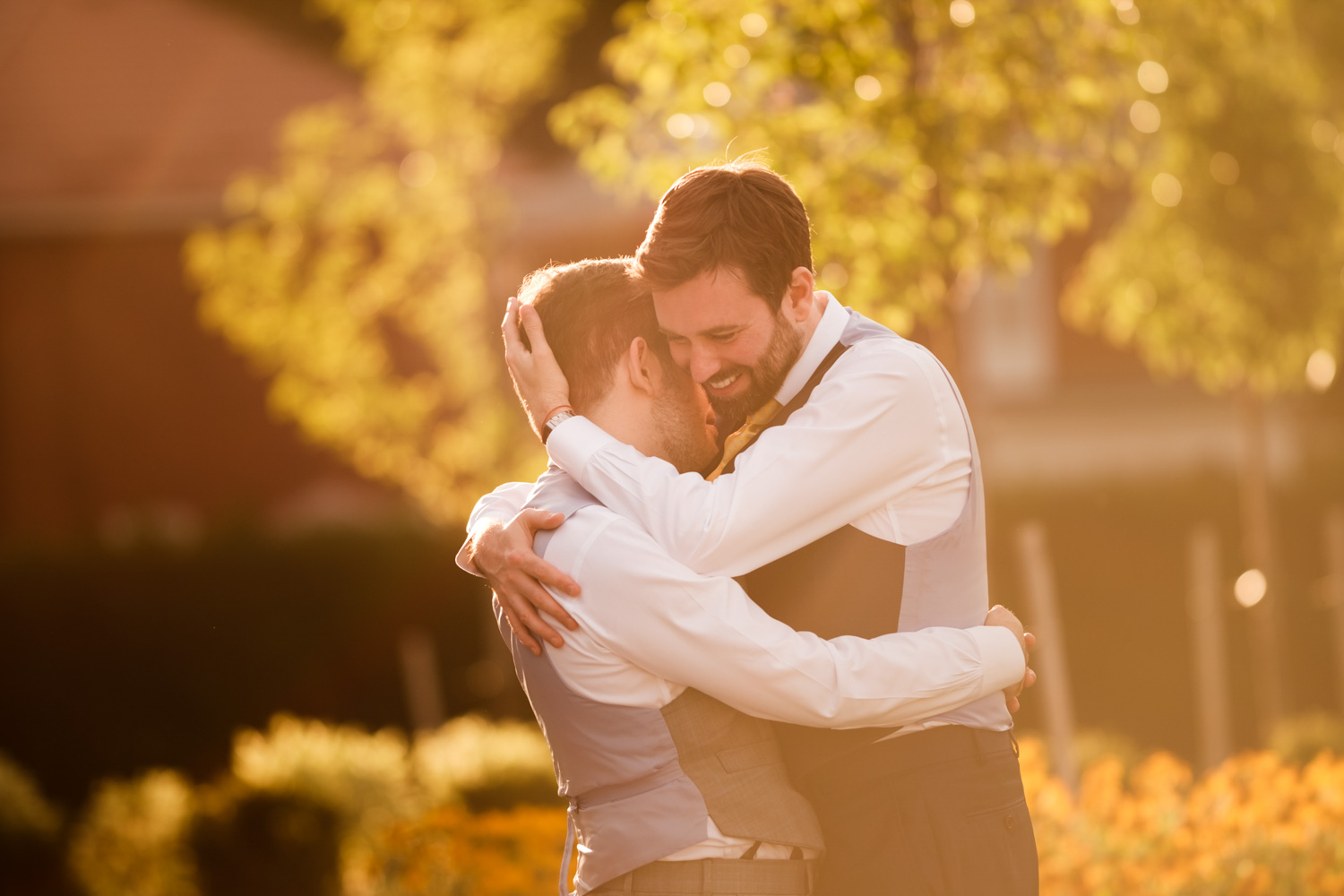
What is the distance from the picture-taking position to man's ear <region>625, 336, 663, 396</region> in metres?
2.54

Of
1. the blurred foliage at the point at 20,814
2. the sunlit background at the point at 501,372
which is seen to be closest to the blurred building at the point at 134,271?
the sunlit background at the point at 501,372

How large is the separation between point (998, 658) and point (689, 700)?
1.92 feet

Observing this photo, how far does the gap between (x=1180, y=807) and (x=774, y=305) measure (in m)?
3.64

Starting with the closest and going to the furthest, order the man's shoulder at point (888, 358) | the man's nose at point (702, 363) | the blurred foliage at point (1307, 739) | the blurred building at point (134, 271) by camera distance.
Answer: the man's shoulder at point (888, 358)
the man's nose at point (702, 363)
the blurred foliage at point (1307, 739)
the blurred building at point (134, 271)

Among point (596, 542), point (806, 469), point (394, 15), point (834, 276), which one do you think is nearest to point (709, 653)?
point (596, 542)

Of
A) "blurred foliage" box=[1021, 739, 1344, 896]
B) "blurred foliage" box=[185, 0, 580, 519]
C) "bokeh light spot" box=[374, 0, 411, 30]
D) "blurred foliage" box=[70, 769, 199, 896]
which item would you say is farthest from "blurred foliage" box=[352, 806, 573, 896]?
"bokeh light spot" box=[374, 0, 411, 30]

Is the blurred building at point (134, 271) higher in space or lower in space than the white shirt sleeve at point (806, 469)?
higher

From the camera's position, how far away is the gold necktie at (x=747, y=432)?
101 inches

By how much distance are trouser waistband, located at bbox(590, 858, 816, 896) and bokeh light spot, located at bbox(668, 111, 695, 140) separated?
3353 mm

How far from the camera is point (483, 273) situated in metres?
9.73

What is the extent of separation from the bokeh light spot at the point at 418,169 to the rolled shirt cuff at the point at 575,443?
25.4 feet

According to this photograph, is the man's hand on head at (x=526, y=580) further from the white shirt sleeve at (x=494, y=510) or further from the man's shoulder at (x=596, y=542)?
the white shirt sleeve at (x=494, y=510)

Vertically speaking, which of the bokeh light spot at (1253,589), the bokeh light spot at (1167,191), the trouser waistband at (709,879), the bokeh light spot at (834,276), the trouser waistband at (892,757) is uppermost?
the bokeh light spot at (1167,191)

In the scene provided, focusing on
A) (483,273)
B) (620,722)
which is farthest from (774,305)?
(483,273)
